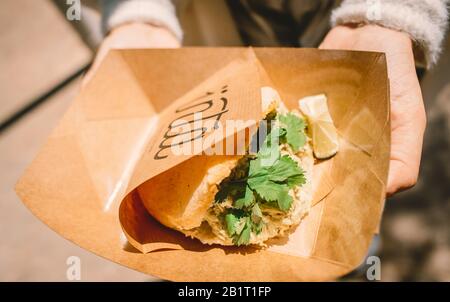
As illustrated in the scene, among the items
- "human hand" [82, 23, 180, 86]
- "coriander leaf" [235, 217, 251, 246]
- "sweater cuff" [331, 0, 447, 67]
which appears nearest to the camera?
"coriander leaf" [235, 217, 251, 246]

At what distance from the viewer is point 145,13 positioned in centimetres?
223

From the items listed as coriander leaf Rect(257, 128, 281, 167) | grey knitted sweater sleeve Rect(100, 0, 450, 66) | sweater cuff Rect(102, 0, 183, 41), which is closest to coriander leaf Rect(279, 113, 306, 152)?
coriander leaf Rect(257, 128, 281, 167)

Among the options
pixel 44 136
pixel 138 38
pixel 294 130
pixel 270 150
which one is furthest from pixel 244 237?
pixel 44 136

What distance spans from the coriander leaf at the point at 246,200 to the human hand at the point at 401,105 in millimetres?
548

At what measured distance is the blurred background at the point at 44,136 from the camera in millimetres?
2492

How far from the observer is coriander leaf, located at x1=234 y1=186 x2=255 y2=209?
1.55 meters

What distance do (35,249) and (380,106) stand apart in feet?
9.70

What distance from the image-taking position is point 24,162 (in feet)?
11.9

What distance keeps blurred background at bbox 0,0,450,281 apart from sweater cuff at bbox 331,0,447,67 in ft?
0.86

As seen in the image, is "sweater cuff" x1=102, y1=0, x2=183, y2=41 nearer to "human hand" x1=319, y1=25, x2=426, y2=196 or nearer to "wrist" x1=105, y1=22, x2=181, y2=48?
"wrist" x1=105, y1=22, x2=181, y2=48

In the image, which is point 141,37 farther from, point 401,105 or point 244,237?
point 401,105

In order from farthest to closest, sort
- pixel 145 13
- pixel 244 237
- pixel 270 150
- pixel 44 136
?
pixel 44 136 → pixel 145 13 → pixel 270 150 → pixel 244 237

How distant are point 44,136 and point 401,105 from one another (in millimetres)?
3338
